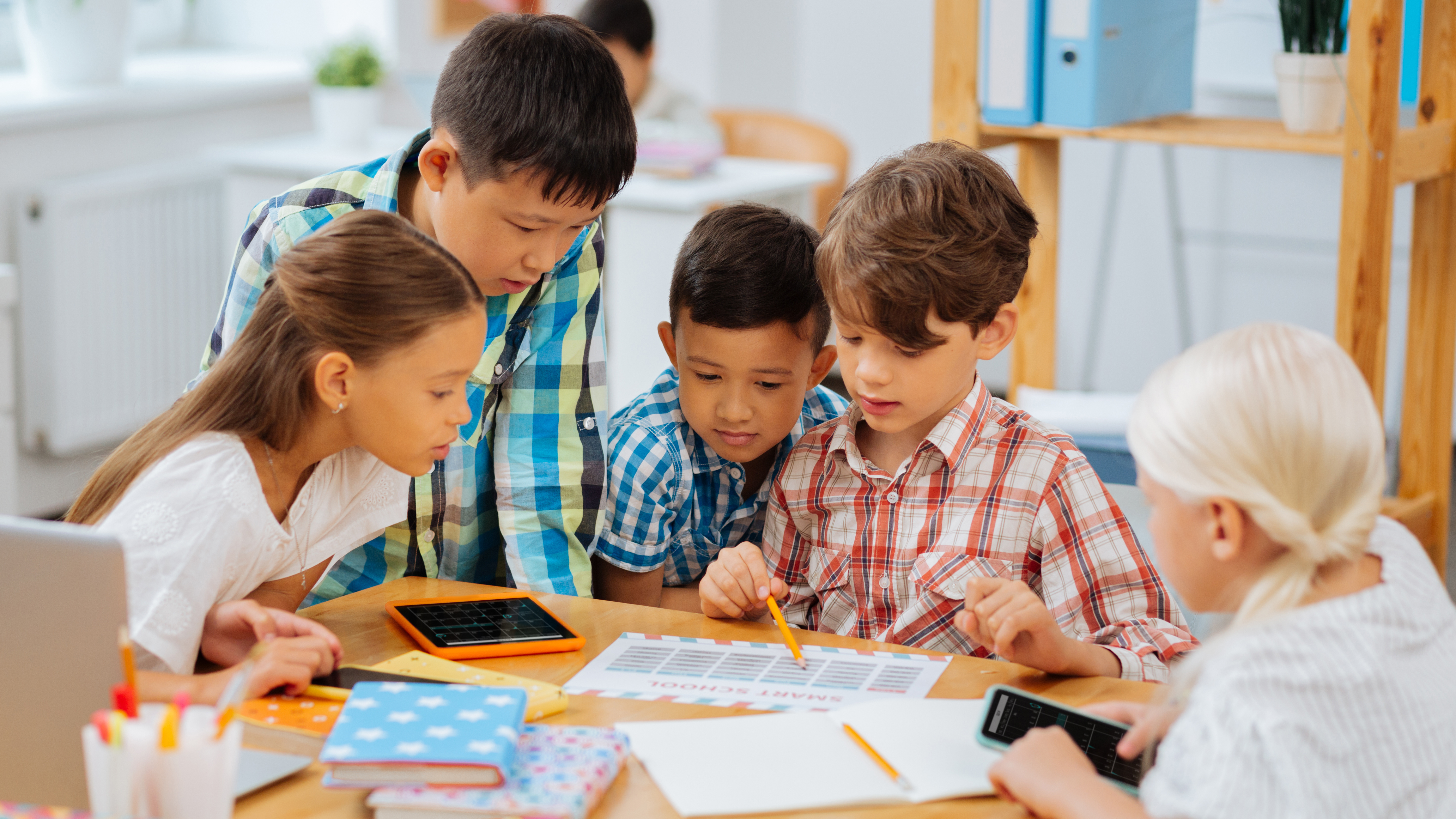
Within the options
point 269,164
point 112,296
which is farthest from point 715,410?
point 112,296

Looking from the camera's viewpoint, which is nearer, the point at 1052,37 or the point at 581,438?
the point at 581,438

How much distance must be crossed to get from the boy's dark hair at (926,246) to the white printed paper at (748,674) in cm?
32

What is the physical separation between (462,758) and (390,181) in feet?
2.43

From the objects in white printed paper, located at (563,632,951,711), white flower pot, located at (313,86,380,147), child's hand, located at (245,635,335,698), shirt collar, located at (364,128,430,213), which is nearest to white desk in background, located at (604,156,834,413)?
white flower pot, located at (313,86,380,147)

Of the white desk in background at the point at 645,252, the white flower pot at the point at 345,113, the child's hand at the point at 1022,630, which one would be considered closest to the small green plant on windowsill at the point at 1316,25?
the white desk in background at the point at 645,252

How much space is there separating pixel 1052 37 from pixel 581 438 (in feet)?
3.78

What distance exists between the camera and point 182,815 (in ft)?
2.28

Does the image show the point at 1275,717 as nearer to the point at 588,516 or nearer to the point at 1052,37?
the point at 588,516

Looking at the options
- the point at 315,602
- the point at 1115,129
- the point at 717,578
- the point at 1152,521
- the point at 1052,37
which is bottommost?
the point at 315,602

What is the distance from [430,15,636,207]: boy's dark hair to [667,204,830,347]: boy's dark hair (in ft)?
0.54

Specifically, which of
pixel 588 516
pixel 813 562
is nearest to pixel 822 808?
pixel 813 562

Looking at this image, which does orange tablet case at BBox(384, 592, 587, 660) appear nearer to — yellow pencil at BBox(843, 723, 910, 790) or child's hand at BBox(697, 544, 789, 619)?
child's hand at BBox(697, 544, 789, 619)

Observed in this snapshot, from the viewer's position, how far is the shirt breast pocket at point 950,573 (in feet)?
4.37

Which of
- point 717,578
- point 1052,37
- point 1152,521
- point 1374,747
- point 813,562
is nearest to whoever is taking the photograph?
point 1374,747
